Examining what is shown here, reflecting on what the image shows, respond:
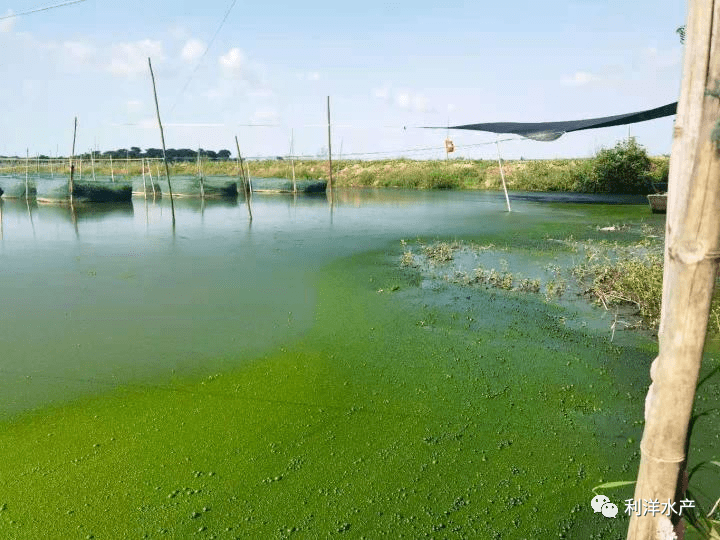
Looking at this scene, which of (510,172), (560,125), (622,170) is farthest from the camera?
(510,172)

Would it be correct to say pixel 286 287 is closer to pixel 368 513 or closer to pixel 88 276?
pixel 88 276

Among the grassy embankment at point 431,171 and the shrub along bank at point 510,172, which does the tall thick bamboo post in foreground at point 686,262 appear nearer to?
the shrub along bank at point 510,172

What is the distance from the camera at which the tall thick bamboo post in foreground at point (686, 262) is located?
0.97 metres

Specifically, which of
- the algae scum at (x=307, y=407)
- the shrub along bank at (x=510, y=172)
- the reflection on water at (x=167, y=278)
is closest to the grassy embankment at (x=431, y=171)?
the shrub along bank at (x=510, y=172)

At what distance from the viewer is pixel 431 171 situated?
25.5 m

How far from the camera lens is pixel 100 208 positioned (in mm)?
15398

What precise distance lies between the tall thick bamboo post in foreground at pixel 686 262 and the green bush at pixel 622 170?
705 inches

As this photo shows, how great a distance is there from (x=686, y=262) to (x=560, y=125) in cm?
927

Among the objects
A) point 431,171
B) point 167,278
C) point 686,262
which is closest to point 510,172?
point 431,171

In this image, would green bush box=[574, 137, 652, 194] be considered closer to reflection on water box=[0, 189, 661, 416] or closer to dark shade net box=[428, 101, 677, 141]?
reflection on water box=[0, 189, 661, 416]

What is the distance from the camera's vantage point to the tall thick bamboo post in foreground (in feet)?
3.17

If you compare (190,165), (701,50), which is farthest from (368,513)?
(190,165)

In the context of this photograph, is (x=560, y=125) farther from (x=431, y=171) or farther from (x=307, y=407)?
(x=431, y=171)

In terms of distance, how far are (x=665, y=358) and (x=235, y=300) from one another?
4628mm
